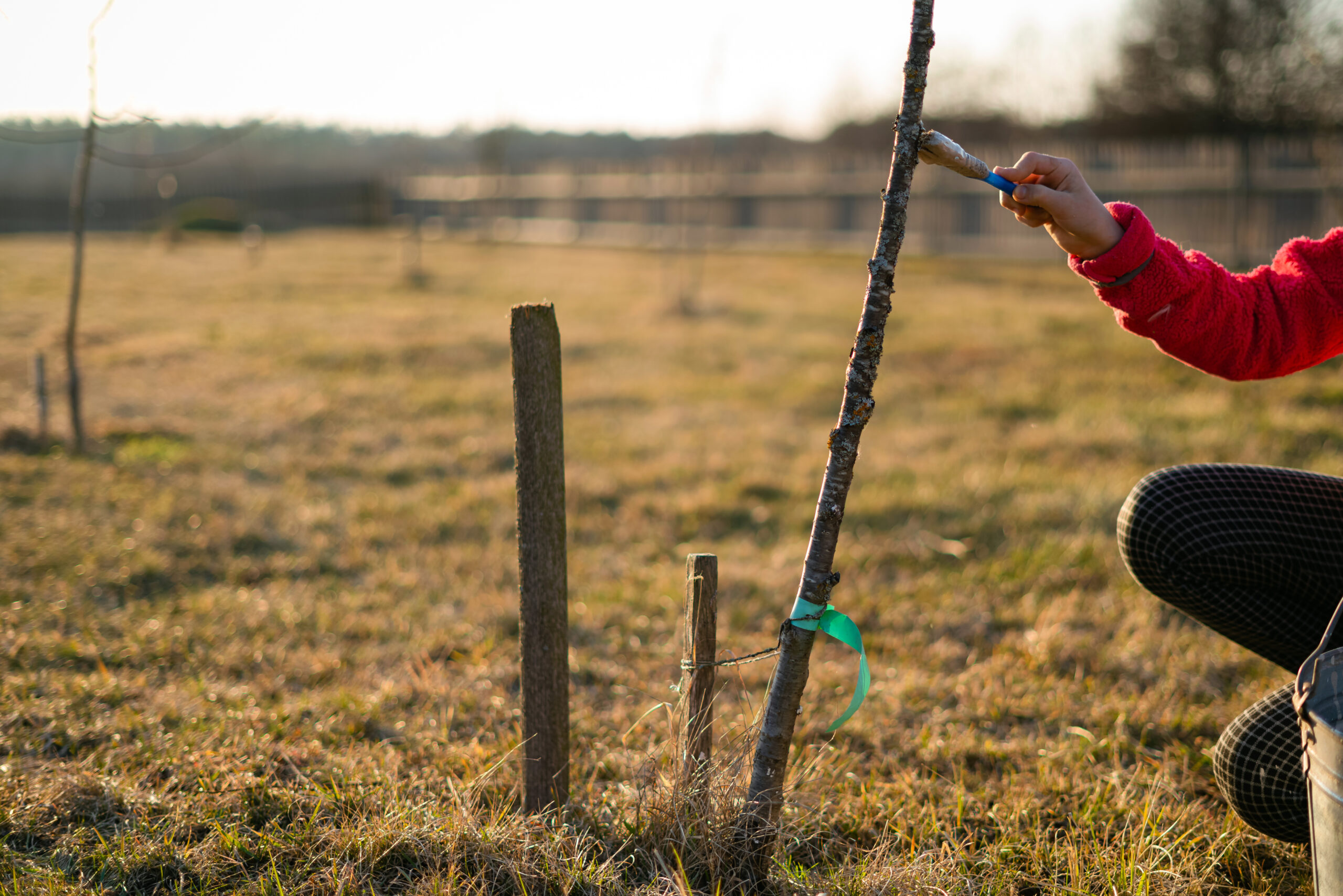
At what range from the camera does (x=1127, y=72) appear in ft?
58.9

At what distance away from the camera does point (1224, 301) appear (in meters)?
1.73

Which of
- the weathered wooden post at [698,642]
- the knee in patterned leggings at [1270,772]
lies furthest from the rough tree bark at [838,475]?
the knee in patterned leggings at [1270,772]

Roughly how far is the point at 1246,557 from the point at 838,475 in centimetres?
102

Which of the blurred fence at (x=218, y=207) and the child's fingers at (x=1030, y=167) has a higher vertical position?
the blurred fence at (x=218, y=207)

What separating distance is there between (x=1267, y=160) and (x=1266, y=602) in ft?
37.2

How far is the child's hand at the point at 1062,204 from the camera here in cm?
156

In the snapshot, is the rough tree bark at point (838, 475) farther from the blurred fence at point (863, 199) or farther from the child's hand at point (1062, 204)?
the blurred fence at point (863, 199)

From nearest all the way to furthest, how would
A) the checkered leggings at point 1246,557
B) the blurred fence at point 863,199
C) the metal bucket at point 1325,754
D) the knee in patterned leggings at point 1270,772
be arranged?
the metal bucket at point 1325,754
the knee in patterned leggings at point 1270,772
the checkered leggings at point 1246,557
the blurred fence at point 863,199

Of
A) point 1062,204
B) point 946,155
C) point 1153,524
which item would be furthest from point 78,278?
point 1153,524

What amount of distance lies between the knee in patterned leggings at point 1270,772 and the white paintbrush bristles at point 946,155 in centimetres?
129

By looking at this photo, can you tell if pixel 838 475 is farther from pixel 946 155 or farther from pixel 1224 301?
pixel 1224 301

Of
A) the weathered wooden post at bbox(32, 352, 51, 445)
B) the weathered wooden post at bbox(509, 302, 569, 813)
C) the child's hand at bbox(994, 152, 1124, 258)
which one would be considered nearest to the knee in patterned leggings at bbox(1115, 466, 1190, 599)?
the child's hand at bbox(994, 152, 1124, 258)

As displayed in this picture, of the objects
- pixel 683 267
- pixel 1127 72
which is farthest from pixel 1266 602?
pixel 1127 72

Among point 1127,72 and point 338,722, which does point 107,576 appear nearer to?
point 338,722
